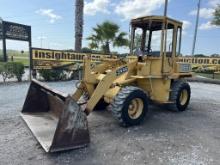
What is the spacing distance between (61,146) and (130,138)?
1.47 meters

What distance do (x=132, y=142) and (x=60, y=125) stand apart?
4.84ft

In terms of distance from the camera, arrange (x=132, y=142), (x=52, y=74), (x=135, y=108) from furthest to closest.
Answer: (x=52, y=74)
(x=135, y=108)
(x=132, y=142)

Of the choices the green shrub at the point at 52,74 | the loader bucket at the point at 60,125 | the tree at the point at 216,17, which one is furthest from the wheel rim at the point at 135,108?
the tree at the point at 216,17

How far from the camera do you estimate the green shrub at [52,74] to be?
42.8 ft

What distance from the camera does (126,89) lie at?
550 cm

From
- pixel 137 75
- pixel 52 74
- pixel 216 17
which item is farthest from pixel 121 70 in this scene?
pixel 216 17

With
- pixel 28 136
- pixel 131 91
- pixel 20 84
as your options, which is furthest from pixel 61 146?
pixel 20 84

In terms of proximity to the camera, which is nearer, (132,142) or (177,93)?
(132,142)

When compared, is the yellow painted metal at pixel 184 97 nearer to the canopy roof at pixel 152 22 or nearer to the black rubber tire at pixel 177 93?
the black rubber tire at pixel 177 93

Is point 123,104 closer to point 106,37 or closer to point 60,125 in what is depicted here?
point 60,125

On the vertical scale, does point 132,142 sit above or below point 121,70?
below

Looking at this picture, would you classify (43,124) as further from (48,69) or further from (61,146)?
(48,69)

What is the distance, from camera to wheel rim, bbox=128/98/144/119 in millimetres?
5678

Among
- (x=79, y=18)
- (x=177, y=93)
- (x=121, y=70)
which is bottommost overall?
(x=177, y=93)
